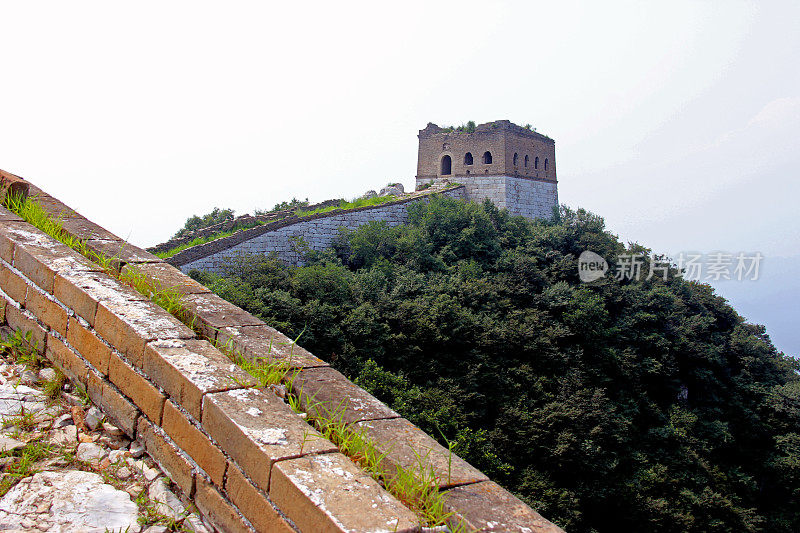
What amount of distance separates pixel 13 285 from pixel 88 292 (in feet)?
2.71

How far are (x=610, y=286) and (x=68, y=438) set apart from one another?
61.0ft

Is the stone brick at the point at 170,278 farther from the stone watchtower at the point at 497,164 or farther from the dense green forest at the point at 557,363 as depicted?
the stone watchtower at the point at 497,164

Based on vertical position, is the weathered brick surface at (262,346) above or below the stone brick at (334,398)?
above

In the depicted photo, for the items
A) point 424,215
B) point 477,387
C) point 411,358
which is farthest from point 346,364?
point 424,215

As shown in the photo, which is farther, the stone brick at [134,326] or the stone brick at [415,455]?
the stone brick at [134,326]

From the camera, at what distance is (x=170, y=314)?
3285 mm

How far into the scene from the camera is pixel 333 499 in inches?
82.7

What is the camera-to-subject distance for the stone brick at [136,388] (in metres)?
2.77

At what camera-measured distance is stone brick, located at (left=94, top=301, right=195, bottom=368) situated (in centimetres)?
293

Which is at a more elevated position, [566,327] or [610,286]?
[610,286]

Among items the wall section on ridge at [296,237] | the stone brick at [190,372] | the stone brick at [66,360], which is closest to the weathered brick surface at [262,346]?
the stone brick at [190,372]

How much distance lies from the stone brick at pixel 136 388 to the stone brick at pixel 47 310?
560mm

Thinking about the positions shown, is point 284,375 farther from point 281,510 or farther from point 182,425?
point 281,510

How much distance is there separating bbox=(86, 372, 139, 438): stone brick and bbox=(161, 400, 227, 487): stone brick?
10.3 inches
